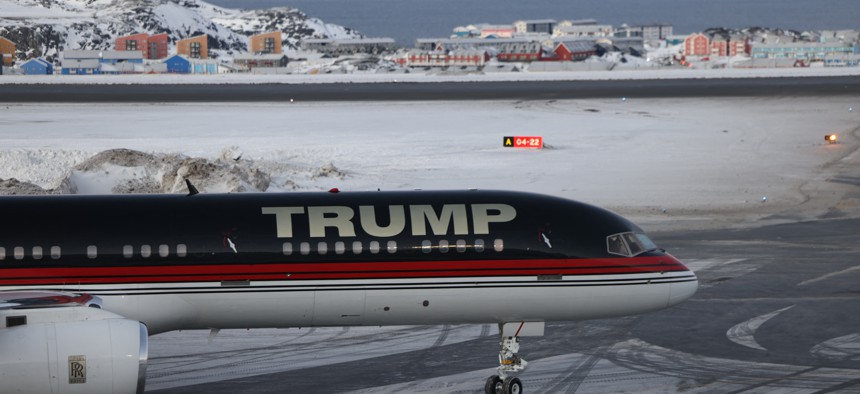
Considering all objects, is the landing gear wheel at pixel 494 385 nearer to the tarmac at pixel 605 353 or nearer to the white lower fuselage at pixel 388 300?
the tarmac at pixel 605 353

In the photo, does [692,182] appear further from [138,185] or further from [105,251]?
[105,251]

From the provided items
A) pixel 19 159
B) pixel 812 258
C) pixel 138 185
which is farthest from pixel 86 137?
pixel 812 258

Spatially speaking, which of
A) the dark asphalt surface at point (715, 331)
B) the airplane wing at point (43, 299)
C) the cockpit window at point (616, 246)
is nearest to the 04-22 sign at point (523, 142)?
the dark asphalt surface at point (715, 331)

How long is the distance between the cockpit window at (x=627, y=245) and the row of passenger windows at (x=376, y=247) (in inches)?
99.0

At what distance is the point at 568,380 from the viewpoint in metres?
27.8

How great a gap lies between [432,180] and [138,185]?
1505 centimetres

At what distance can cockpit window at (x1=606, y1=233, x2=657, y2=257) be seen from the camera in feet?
88.1

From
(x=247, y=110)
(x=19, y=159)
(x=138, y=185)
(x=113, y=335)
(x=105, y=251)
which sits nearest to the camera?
(x=113, y=335)

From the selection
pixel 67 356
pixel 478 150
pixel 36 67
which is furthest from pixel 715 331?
pixel 36 67

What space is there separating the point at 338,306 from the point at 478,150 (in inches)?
1862

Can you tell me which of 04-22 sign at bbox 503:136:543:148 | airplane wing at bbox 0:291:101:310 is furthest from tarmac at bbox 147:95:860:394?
04-22 sign at bbox 503:136:543:148

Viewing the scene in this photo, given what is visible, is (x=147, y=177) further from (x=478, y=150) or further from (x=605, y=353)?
(x=605, y=353)

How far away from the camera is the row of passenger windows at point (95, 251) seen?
82.8 feet

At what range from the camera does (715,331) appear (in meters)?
32.4
